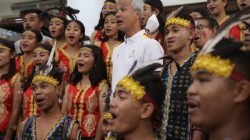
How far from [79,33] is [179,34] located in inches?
93.7

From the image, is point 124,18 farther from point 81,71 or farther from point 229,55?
point 229,55

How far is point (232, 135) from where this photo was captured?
2.80m

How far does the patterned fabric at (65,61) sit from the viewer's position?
6227 mm

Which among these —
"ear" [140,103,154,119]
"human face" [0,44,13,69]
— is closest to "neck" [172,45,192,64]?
"ear" [140,103,154,119]

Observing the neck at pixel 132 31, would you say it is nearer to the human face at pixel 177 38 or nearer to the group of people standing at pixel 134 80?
the group of people standing at pixel 134 80

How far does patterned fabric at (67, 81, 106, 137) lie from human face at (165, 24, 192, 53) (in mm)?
1160

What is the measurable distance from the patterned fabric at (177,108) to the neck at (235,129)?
3.95ft

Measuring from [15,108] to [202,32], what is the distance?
2.33 metres

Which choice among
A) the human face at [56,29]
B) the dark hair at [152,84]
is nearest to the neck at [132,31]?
the dark hair at [152,84]

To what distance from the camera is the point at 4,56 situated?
620 cm

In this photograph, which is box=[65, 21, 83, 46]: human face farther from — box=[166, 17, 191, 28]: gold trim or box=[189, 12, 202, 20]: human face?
box=[166, 17, 191, 28]: gold trim

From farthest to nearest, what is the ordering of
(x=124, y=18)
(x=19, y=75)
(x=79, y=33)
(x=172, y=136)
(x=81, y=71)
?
(x=79, y=33), (x=19, y=75), (x=81, y=71), (x=124, y=18), (x=172, y=136)

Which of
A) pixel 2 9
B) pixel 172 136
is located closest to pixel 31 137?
pixel 172 136

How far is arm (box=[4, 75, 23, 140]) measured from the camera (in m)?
5.71
